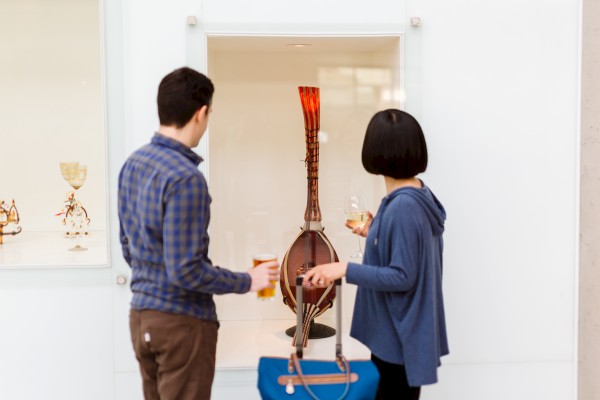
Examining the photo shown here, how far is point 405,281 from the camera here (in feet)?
6.17

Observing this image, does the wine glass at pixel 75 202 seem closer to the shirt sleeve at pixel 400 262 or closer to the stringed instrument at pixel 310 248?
the stringed instrument at pixel 310 248

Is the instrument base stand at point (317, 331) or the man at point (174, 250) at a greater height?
the man at point (174, 250)

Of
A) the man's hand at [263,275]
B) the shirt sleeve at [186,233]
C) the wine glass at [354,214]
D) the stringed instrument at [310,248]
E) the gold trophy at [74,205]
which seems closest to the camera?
the shirt sleeve at [186,233]

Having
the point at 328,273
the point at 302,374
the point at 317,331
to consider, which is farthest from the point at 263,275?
the point at 317,331

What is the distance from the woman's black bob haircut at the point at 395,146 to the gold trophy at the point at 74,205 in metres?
1.70

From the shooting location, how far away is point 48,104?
3.37 meters

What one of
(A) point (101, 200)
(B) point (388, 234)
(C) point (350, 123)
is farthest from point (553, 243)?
(A) point (101, 200)

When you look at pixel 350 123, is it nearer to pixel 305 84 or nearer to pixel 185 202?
pixel 305 84

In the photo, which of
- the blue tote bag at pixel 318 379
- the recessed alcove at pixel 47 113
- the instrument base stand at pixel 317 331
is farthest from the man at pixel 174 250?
the recessed alcove at pixel 47 113

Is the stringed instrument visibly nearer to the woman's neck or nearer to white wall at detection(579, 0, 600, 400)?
the woman's neck

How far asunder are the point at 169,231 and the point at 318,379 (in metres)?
0.62

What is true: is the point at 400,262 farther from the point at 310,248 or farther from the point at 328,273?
the point at 310,248

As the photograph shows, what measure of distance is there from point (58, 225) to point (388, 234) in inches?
80.5

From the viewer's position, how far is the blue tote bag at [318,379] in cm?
192
